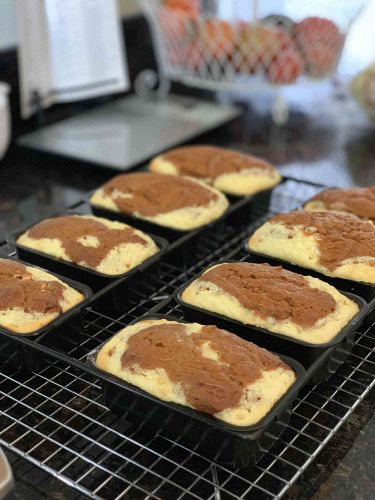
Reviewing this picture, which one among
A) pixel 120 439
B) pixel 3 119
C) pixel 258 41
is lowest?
pixel 120 439

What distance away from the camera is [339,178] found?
177 centimetres

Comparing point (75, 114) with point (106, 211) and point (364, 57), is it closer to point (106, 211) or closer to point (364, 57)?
point (106, 211)

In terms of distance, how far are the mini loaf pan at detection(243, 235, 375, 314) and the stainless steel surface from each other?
61 centimetres

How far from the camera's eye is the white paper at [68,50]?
1.80 metres

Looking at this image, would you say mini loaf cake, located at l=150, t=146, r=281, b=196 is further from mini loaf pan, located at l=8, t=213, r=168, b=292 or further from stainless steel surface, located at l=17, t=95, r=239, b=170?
mini loaf pan, located at l=8, t=213, r=168, b=292

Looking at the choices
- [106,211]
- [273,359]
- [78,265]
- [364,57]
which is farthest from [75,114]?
[273,359]

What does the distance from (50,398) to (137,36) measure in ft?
5.43

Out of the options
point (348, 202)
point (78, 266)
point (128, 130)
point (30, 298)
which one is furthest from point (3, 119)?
point (348, 202)

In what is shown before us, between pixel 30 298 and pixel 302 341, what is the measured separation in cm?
43

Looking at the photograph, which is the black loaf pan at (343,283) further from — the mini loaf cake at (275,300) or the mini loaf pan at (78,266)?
the mini loaf pan at (78,266)

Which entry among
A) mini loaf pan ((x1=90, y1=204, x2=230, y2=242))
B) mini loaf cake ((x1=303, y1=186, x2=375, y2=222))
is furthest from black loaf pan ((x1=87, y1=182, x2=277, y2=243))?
mini loaf cake ((x1=303, y1=186, x2=375, y2=222))

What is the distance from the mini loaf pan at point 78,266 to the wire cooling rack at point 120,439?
0.23ft

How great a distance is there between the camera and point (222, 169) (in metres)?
1.51

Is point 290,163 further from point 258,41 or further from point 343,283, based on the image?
point 343,283
